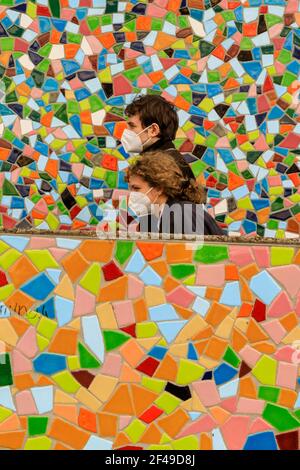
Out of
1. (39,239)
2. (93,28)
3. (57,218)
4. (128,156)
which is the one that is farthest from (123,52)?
(39,239)

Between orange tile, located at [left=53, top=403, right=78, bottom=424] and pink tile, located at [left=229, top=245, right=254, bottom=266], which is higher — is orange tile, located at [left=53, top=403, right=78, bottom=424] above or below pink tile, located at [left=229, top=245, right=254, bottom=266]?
Answer: below

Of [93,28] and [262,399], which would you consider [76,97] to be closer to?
[93,28]

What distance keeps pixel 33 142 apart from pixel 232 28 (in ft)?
3.18

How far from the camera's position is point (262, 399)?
1.24 m

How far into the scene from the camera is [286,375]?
4.07ft

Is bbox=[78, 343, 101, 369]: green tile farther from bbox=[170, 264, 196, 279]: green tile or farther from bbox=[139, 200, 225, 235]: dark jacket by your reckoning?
bbox=[139, 200, 225, 235]: dark jacket

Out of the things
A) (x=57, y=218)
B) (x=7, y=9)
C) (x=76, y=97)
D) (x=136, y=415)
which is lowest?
(x=136, y=415)

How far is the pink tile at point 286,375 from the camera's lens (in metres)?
1.24

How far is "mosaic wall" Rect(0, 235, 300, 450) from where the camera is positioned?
4.00 feet

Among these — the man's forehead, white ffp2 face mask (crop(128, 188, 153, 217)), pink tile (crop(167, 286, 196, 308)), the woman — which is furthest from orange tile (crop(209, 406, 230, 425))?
the man's forehead

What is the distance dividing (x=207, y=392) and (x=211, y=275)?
0.73ft

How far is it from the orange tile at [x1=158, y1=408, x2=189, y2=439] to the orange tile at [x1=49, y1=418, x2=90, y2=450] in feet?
0.48

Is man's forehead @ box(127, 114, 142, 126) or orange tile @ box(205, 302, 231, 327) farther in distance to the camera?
man's forehead @ box(127, 114, 142, 126)

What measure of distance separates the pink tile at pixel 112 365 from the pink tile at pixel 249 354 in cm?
23
